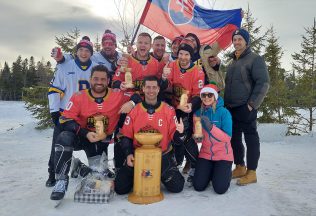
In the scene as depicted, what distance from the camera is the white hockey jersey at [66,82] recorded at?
4.83 m

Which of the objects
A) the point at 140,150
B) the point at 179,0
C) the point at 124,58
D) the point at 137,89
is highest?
the point at 179,0

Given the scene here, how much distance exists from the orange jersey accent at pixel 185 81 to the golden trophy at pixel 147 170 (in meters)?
1.10

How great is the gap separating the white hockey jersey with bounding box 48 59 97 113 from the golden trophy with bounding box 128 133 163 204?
1.61 meters

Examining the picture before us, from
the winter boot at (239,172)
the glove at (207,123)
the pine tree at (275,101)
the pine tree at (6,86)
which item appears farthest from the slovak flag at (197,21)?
the pine tree at (6,86)

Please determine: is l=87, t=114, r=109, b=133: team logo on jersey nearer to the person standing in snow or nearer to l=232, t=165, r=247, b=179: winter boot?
the person standing in snow

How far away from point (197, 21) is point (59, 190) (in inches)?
209

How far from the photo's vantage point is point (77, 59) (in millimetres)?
5051

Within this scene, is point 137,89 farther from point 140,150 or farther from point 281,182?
point 281,182

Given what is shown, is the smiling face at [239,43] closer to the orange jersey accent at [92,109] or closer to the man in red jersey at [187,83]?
the man in red jersey at [187,83]

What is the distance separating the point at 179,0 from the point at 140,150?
4.63 metres

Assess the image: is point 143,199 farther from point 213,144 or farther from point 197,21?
point 197,21

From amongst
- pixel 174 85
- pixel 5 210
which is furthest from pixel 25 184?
pixel 174 85

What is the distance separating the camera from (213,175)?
4.35 metres

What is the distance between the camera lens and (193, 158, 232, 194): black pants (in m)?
4.17
